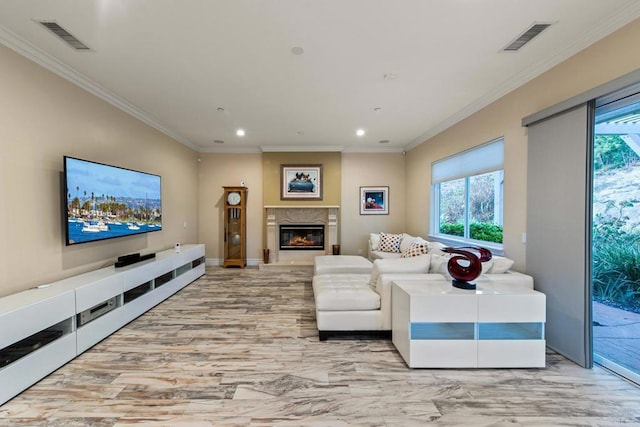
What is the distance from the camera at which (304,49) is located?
2.51m

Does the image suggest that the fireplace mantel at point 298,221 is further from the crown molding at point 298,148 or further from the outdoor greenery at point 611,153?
the outdoor greenery at point 611,153

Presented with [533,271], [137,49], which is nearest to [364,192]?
[533,271]

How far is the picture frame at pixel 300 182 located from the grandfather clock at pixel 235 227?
943 mm

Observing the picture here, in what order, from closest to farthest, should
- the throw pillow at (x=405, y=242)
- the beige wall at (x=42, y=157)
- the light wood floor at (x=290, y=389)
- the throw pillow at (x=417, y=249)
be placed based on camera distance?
the light wood floor at (x=290, y=389) < the beige wall at (x=42, y=157) < the throw pillow at (x=417, y=249) < the throw pillow at (x=405, y=242)

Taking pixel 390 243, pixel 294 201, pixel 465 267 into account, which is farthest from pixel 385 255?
pixel 465 267

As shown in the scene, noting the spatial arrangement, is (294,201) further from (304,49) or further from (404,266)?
(304,49)

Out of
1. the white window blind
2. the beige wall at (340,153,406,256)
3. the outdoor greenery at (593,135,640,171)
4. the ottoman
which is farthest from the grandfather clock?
the outdoor greenery at (593,135,640,171)

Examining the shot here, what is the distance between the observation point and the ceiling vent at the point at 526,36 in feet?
7.24

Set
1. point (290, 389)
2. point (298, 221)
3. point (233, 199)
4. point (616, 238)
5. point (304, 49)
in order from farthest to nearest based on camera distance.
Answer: point (298, 221) → point (233, 199) → point (304, 49) → point (616, 238) → point (290, 389)

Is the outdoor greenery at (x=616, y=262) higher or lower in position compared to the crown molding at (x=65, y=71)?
lower

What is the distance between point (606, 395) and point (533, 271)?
1.14m

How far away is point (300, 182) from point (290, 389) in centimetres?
485

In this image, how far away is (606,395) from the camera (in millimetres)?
1982

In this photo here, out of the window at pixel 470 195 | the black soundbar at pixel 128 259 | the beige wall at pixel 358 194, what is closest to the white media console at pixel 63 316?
the black soundbar at pixel 128 259
